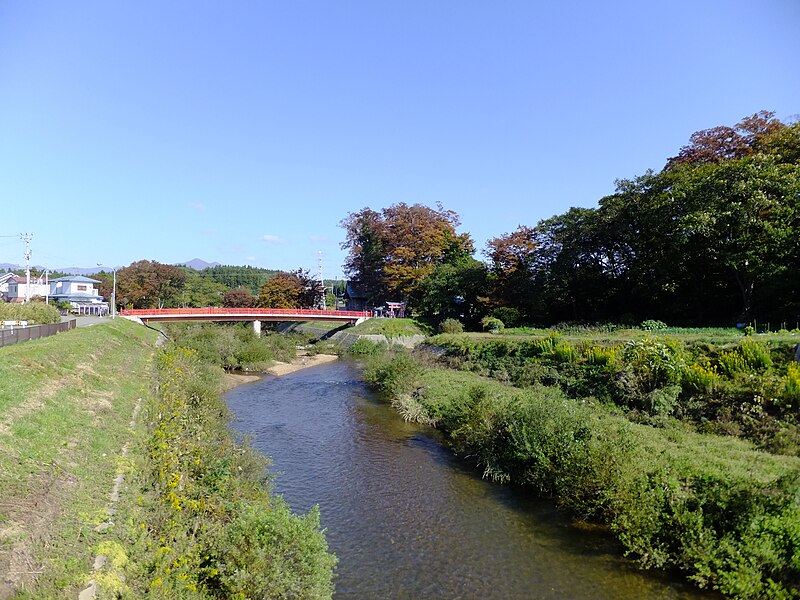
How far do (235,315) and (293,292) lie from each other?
65.4 ft

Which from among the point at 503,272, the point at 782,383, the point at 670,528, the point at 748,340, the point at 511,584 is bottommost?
the point at 511,584

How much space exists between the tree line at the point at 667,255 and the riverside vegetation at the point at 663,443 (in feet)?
47.3

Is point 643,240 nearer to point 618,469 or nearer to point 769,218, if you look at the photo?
point 769,218

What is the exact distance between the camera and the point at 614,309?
44.2 metres

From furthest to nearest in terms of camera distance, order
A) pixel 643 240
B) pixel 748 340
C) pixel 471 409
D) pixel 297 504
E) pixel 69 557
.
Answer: pixel 643 240, pixel 471 409, pixel 748 340, pixel 297 504, pixel 69 557

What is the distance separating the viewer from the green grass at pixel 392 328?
2244 inches

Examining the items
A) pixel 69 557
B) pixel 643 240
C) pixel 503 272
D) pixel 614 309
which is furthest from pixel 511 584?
pixel 503 272

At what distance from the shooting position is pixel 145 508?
9.64 m

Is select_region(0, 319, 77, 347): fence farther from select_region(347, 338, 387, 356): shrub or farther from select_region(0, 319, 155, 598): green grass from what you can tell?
select_region(347, 338, 387, 356): shrub

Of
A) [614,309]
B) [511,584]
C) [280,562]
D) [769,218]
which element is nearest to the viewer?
[280,562]

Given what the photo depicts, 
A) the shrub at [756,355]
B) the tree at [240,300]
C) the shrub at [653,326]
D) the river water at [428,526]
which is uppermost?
the tree at [240,300]

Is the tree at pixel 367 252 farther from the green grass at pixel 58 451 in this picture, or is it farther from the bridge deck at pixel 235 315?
the green grass at pixel 58 451

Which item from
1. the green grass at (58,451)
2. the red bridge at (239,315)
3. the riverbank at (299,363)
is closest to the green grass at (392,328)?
the red bridge at (239,315)

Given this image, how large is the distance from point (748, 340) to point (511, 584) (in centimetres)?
1344
